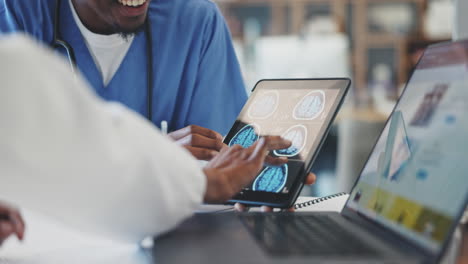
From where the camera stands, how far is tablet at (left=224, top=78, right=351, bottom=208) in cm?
80

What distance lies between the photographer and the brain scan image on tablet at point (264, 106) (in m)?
0.90

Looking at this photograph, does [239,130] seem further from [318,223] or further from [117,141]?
[117,141]

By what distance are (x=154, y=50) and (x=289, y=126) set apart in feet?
1.64

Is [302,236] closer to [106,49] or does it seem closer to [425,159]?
[425,159]

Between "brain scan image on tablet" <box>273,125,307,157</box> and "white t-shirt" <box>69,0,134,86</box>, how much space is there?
50 centimetres

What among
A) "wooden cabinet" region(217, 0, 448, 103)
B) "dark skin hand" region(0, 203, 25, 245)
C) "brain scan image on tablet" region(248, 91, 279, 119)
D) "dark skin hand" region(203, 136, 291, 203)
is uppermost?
"dark skin hand" region(203, 136, 291, 203)

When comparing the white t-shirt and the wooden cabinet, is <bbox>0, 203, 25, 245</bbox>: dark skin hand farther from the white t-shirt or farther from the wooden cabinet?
the wooden cabinet

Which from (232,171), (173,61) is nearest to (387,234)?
(232,171)

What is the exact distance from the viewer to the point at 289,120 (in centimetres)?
86

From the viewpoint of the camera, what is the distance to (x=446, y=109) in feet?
1.98

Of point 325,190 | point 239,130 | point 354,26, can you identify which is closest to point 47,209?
point 239,130

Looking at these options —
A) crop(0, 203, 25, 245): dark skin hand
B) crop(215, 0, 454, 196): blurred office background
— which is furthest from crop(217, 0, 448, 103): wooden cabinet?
crop(0, 203, 25, 245): dark skin hand

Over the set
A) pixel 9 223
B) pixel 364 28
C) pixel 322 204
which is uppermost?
pixel 9 223

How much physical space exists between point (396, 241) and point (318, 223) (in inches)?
5.0
